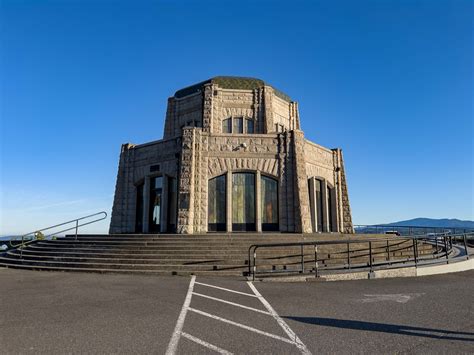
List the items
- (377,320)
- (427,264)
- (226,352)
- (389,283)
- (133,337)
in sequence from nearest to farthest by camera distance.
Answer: (226,352), (133,337), (377,320), (389,283), (427,264)

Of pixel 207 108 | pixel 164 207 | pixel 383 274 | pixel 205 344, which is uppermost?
pixel 207 108

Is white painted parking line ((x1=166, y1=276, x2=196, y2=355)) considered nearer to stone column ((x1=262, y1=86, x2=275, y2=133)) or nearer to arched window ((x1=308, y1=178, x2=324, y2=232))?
arched window ((x1=308, y1=178, x2=324, y2=232))

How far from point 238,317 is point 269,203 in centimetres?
1259

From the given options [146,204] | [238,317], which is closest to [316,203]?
[146,204]

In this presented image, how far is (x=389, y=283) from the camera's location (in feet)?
27.7

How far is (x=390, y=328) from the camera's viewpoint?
4680mm

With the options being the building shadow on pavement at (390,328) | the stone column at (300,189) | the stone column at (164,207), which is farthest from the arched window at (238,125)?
the building shadow on pavement at (390,328)

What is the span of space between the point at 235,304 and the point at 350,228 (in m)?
17.0

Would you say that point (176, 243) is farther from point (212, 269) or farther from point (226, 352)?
point (226, 352)

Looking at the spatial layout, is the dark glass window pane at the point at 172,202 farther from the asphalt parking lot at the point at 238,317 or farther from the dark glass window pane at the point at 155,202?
the asphalt parking lot at the point at 238,317

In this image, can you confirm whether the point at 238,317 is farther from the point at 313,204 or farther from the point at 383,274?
the point at 313,204

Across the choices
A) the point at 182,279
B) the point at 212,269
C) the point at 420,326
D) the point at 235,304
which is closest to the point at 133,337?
the point at 235,304

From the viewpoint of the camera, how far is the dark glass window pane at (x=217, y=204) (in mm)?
17312

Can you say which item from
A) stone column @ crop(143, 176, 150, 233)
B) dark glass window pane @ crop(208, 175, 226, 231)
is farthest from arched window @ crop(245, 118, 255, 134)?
stone column @ crop(143, 176, 150, 233)
